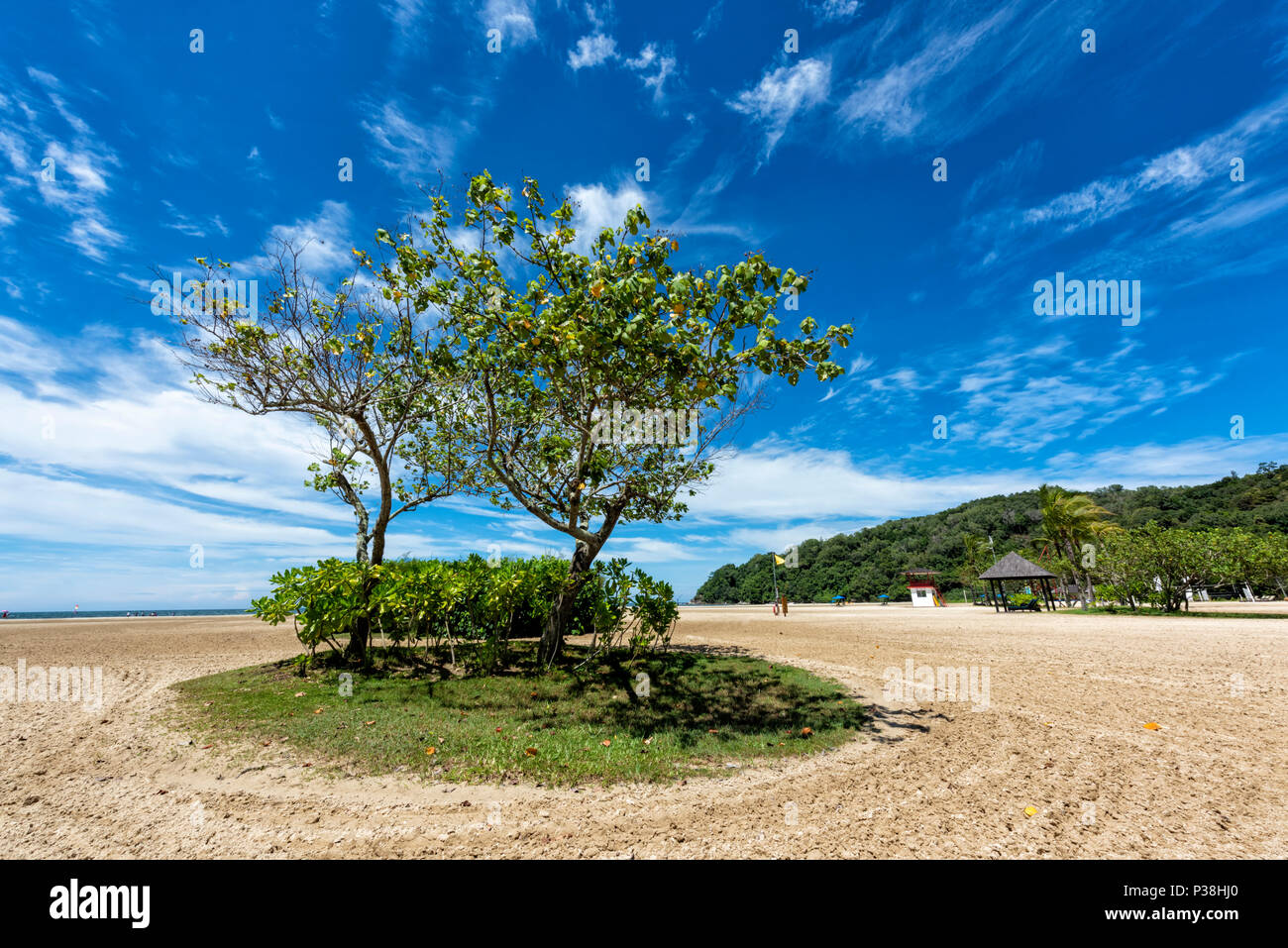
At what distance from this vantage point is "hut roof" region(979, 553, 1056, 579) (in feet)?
101

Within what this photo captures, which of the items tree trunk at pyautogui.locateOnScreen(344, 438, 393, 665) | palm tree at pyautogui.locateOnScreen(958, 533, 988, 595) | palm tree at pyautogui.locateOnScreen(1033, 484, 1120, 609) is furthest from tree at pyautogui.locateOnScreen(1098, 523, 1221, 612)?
tree trunk at pyautogui.locateOnScreen(344, 438, 393, 665)

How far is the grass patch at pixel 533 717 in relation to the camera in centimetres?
502

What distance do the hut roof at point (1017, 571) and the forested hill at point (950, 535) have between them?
19.4m

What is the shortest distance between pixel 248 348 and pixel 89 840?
7925 mm

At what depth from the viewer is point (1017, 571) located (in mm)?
31562

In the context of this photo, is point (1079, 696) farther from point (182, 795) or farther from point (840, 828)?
point (182, 795)

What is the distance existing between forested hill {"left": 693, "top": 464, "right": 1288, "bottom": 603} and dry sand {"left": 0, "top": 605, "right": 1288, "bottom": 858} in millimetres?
50750

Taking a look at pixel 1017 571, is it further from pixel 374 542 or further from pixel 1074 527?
pixel 374 542

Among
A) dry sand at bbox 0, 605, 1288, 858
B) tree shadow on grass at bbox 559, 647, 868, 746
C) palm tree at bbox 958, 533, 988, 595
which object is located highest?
dry sand at bbox 0, 605, 1288, 858

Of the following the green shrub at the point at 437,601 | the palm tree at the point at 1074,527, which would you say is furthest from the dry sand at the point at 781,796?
the palm tree at the point at 1074,527

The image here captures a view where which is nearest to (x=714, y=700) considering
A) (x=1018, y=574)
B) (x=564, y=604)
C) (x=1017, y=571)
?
(x=564, y=604)

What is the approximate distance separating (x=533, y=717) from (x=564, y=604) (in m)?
3.25

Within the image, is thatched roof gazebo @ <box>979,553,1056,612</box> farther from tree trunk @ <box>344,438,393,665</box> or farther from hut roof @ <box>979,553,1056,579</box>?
tree trunk @ <box>344,438,393,665</box>

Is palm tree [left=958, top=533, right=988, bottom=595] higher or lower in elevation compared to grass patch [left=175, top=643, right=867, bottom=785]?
lower
